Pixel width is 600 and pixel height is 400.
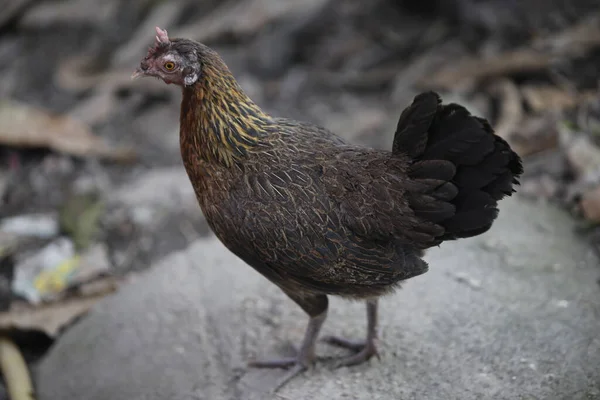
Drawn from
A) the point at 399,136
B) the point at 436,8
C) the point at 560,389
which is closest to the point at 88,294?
the point at 399,136

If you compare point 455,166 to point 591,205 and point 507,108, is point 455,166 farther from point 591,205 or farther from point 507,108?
point 507,108

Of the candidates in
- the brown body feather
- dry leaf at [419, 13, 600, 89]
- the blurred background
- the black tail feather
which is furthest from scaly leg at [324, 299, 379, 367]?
dry leaf at [419, 13, 600, 89]

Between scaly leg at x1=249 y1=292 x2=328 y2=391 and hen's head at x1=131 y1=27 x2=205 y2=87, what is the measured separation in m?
1.32

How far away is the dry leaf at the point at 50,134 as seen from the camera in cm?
634

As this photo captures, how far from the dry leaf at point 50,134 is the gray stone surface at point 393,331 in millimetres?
2183

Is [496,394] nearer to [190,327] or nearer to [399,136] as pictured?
[399,136]

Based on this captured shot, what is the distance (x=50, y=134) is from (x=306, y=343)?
4063 mm

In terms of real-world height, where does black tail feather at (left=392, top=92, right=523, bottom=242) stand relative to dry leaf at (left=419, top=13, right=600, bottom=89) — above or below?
below

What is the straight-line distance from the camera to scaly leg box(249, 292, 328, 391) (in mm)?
3514

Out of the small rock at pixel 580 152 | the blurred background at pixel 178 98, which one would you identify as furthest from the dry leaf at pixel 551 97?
the small rock at pixel 580 152

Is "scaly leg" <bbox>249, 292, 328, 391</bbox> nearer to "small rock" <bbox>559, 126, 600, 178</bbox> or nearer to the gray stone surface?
the gray stone surface

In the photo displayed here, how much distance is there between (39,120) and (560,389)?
552 centimetres

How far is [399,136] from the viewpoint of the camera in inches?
121

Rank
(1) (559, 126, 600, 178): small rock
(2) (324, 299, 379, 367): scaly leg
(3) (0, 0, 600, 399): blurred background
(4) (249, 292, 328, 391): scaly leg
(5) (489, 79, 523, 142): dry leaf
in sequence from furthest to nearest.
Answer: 1. (5) (489, 79, 523, 142): dry leaf
2. (3) (0, 0, 600, 399): blurred background
3. (1) (559, 126, 600, 178): small rock
4. (2) (324, 299, 379, 367): scaly leg
5. (4) (249, 292, 328, 391): scaly leg
